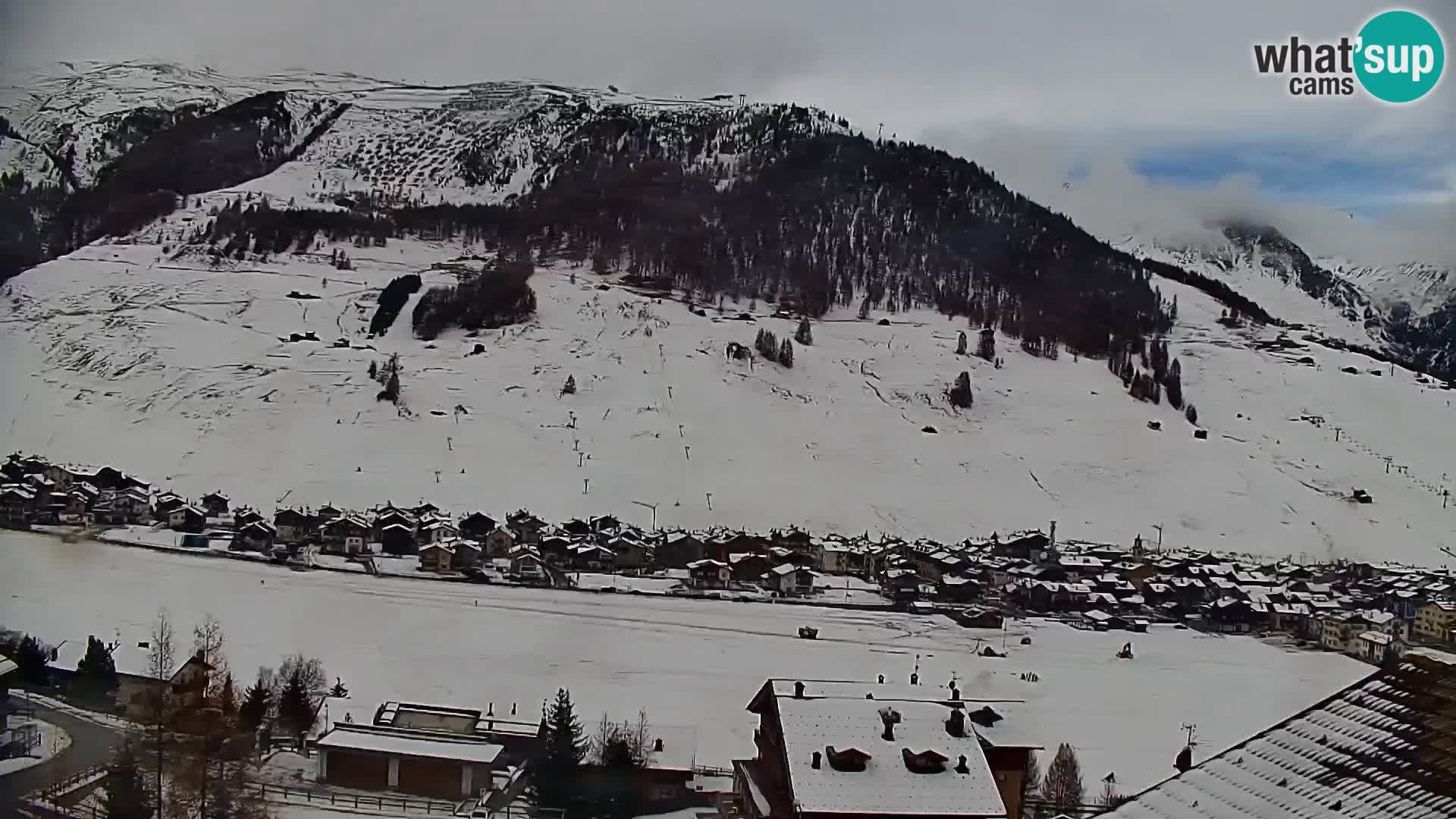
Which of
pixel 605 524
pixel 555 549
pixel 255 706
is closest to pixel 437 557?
pixel 555 549

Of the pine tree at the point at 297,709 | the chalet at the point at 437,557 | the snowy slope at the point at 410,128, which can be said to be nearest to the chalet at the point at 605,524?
the chalet at the point at 437,557

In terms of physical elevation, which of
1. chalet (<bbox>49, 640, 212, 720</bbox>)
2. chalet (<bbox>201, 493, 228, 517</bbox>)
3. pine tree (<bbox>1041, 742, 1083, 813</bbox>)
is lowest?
pine tree (<bbox>1041, 742, 1083, 813</bbox>)

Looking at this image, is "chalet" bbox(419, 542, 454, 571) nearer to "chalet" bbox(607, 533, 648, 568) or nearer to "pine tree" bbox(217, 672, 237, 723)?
"chalet" bbox(607, 533, 648, 568)

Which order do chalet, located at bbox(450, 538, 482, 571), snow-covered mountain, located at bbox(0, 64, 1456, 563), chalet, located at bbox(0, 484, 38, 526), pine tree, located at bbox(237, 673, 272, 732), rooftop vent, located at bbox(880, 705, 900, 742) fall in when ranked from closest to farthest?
1. rooftop vent, located at bbox(880, 705, 900, 742)
2. pine tree, located at bbox(237, 673, 272, 732)
3. chalet, located at bbox(0, 484, 38, 526)
4. chalet, located at bbox(450, 538, 482, 571)
5. snow-covered mountain, located at bbox(0, 64, 1456, 563)

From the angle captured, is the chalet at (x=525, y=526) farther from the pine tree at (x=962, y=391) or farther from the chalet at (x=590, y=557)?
the pine tree at (x=962, y=391)

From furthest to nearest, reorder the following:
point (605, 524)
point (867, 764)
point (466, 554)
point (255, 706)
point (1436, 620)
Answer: point (605, 524) → point (466, 554) → point (1436, 620) → point (255, 706) → point (867, 764)

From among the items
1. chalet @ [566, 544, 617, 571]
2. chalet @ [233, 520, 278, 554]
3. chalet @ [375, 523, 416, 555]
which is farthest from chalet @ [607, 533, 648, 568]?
chalet @ [233, 520, 278, 554]

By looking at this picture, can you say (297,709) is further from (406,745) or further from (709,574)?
(709,574)
